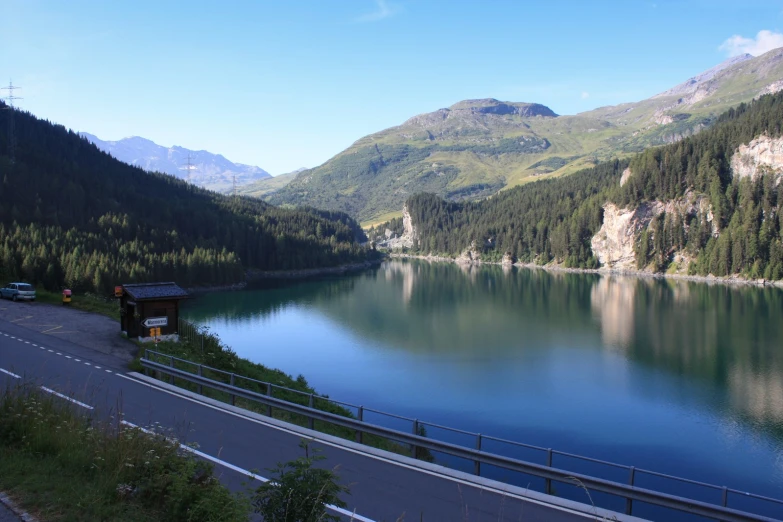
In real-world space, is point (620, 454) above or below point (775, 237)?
below

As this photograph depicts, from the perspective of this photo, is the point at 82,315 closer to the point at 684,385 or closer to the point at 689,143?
the point at 684,385

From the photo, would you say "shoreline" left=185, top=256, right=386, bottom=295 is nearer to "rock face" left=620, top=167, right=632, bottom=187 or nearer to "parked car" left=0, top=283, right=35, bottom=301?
"parked car" left=0, top=283, right=35, bottom=301

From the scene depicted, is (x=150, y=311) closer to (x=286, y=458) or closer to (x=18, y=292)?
(x=286, y=458)

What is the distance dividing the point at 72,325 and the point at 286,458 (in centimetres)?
2280

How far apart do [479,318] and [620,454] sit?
45359mm

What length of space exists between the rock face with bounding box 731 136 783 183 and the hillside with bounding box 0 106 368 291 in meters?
112

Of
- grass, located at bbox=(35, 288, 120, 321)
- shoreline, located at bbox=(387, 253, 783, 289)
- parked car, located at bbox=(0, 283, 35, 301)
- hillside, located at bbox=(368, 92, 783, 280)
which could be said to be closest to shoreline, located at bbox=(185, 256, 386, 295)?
shoreline, located at bbox=(387, 253, 783, 289)

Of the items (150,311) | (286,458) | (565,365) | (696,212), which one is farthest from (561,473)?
(696,212)

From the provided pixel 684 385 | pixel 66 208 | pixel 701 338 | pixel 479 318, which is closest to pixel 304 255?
pixel 66 208

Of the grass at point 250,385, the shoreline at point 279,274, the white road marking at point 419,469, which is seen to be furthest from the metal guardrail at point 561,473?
the shoreline at point 279,274

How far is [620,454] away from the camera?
27375 millimetres

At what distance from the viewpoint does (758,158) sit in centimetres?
14700

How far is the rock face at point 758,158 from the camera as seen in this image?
5595 inches

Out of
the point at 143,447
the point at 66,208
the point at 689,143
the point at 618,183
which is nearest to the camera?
the point at 143,447
